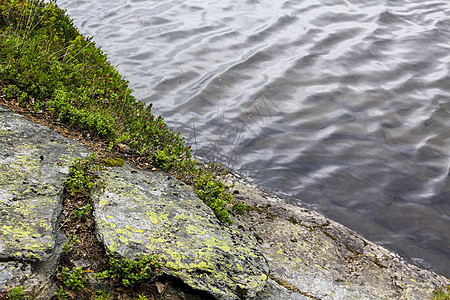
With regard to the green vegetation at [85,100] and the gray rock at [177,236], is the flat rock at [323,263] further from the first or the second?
the green vegetation at [85,100]

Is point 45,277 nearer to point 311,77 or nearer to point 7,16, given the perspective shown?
point 7,16

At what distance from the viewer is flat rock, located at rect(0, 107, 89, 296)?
3.43 metres

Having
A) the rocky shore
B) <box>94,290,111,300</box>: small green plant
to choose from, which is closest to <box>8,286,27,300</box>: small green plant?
the rocky shore

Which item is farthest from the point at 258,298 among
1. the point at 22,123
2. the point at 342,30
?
the point at 342,30

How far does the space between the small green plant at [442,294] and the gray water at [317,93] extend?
118 centimetres

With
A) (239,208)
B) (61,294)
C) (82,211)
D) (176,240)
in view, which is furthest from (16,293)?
(239,208)

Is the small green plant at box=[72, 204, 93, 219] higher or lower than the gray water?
higher

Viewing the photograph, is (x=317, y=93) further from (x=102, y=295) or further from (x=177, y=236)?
(x=102, y=295)

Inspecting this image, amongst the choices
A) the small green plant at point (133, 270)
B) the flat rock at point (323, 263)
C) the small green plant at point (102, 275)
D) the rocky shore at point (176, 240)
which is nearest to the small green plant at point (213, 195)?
the rocky shore at point (176, 240)

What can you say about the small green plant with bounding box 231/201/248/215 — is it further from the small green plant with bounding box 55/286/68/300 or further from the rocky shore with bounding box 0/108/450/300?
the small green plant with bounding box 55/286/68/300

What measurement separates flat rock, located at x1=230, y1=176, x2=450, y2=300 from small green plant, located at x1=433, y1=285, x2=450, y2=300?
0.27 ft

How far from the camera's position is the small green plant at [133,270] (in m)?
3.79

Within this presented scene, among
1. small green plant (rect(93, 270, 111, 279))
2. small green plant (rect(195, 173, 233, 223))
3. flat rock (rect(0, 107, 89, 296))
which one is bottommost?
small green plant (rect(195, 173, 233, 223))

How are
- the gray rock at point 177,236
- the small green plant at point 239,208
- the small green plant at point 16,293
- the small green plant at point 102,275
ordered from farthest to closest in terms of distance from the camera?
A: the small green plant at point 239,208, the gray rock at point 177,236, the small green plant at point 102,275, the small green plant at point 16,293
